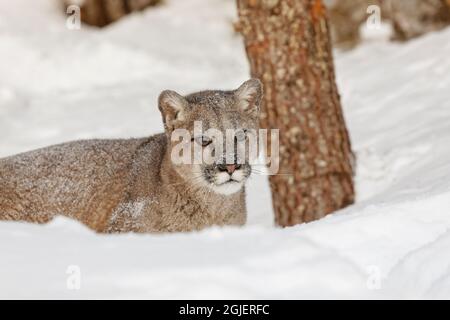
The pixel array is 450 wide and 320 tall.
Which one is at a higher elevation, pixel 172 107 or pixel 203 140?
pixel 172 107

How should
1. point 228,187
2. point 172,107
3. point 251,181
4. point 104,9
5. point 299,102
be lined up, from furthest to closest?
1. point 104,9
2. point 251,181
3. point 299,102
4. point 172,107
5. point 228,187

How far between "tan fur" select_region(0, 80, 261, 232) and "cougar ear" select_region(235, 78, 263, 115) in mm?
27

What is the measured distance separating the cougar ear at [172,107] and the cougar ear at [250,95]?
473 millimetres

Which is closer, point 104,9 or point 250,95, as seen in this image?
point 250,95

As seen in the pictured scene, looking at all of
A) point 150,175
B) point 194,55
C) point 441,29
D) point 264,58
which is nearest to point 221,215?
point 150,175

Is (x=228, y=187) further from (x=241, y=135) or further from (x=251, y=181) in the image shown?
(x=251, y=181)

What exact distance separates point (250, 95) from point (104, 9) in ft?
43.7

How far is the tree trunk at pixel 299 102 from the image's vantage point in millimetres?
8688

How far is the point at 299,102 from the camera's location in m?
8.73

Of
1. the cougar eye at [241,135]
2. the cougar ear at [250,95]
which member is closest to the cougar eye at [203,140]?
the cougar eye at [241,135]

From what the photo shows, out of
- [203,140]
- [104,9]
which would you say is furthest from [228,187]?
[104,9]
